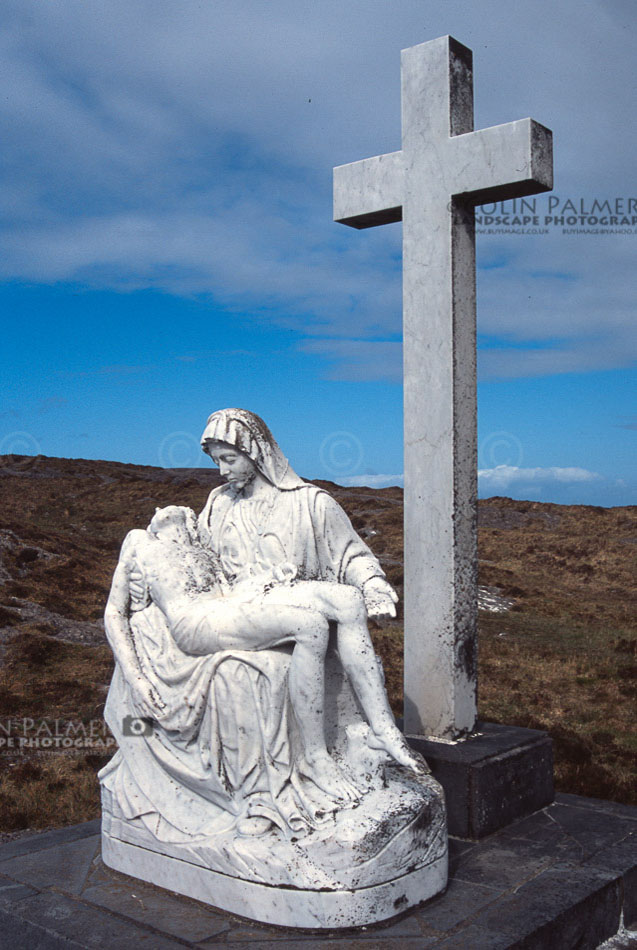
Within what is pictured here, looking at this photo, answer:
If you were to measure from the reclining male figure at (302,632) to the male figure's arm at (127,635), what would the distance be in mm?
47

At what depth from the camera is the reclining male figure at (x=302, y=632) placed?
3.59 meters

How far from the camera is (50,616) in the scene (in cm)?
1265

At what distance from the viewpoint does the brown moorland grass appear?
654 cm

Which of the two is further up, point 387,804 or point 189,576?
point 189,576

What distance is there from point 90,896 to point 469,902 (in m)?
1.64

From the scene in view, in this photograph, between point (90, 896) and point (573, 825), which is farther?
point (573, 825)

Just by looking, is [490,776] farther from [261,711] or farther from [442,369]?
[442,369]

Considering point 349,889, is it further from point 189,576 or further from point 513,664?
point 513,664

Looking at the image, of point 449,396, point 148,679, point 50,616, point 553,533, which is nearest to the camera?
point 148,679

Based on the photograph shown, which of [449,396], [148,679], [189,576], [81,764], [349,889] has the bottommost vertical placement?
[81,764]

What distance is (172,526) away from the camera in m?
4.30

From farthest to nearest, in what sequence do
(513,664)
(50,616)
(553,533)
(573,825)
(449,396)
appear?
(553,533) < (50,616) < (513,664) < (449,396) < (573,825)

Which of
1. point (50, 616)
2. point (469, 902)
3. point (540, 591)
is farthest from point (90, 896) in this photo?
point (540, 591)

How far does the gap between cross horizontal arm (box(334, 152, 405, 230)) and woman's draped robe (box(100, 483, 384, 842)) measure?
6.84ft
